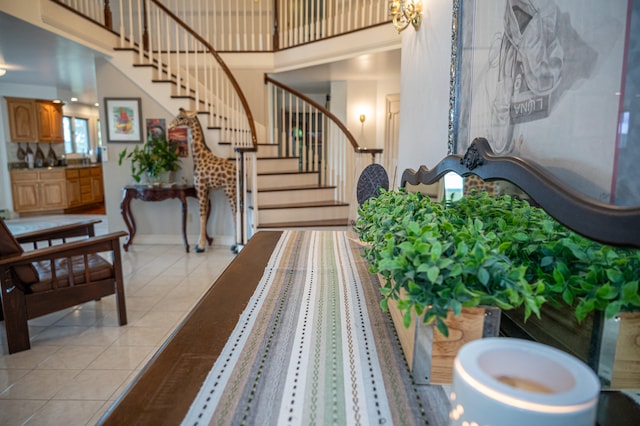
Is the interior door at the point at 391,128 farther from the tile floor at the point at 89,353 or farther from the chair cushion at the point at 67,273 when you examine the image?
the chair cushion at the point at 67,273

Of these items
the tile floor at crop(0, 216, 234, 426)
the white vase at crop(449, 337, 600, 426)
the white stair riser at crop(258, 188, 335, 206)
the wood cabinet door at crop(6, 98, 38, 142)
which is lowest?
the tile floor at crop(0, 216, 234, 426)

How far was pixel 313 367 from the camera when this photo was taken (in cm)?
74

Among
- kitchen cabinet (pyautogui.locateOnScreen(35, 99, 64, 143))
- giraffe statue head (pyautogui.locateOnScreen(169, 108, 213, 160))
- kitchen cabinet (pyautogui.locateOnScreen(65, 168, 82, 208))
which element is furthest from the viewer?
kitchen cabinet (pyautogui.locateOnScreen(65, 168, 82, 208))

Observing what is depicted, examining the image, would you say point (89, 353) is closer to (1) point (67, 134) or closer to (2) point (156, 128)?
(2) point (156, 128)

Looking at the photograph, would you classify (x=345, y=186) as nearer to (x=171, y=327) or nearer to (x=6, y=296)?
(x=171, y=327)

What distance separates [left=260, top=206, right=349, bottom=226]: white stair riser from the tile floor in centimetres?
102

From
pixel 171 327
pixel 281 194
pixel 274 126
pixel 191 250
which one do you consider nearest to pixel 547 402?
pixel 171 327

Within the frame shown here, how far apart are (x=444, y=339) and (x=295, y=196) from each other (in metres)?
4.33

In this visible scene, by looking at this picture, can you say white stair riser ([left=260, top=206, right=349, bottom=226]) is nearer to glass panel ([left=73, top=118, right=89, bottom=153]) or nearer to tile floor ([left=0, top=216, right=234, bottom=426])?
tile floor ([left=0, top=216, right=234, bottom=426])

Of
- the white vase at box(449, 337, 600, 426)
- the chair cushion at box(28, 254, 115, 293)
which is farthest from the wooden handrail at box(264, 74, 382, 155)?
the white vase at box(449, 337, 600, 426)

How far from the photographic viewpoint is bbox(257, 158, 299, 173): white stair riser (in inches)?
209

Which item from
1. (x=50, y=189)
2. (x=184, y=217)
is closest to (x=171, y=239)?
(x=184, y=217)

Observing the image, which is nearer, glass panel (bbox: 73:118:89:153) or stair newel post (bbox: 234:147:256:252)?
stair newel post (bbox: 234:147:256:252)

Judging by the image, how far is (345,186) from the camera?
505cm
